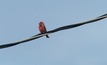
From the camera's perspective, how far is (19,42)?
518 centimetres

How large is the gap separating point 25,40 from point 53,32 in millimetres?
744

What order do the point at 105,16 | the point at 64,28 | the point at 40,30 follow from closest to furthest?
the point at 105,16 < the point at 64,28 < the point at 40,30

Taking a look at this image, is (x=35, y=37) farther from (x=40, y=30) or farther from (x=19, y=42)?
(x=40, y=30)

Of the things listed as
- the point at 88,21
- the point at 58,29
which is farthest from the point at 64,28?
the point at 88,21

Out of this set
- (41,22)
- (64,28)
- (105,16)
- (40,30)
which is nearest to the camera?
(105,16)

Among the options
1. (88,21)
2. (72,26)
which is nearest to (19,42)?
(72,26)

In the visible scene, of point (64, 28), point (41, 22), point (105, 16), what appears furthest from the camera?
point (41, 22)

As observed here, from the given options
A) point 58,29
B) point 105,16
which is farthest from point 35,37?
point 105,16

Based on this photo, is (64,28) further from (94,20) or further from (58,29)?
(94,20)

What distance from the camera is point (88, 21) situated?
493cm

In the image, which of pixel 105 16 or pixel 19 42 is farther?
pixel 19 42

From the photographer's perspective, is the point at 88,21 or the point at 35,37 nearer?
the point at 88,21

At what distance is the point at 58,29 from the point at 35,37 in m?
0.63

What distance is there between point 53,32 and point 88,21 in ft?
2.94
